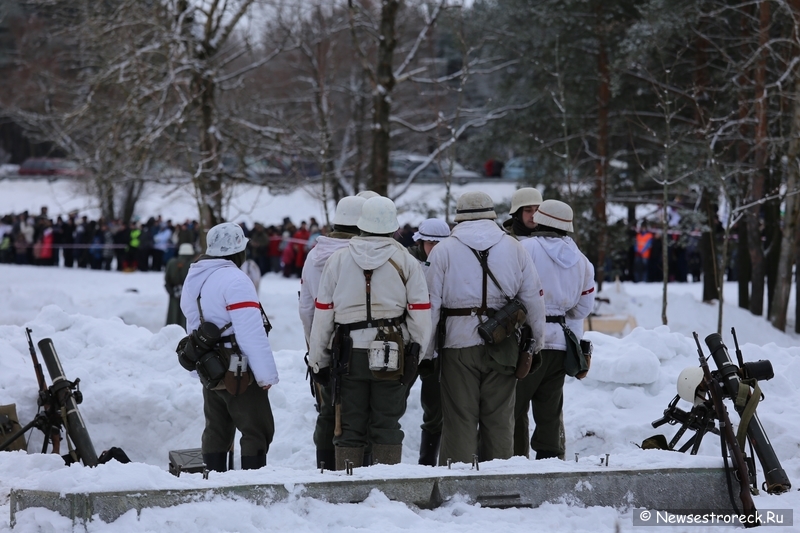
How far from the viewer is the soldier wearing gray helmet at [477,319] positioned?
5.68 m

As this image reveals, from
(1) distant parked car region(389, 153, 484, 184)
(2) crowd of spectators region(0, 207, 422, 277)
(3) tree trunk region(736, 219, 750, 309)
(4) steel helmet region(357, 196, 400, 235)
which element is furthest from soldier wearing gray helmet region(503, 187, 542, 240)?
(2) crowd of spectators region(0, 207, 422, 277)

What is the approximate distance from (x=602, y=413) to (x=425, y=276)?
2643mm

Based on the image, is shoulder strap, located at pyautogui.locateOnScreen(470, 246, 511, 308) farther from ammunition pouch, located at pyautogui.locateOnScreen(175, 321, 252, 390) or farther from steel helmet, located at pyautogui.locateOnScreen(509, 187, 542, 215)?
ammunition pouch, located at pyautogui.locateOnScreen(175, 321, 252, 390)

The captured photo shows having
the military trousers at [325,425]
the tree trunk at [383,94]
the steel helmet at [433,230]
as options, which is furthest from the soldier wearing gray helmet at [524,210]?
the tree trunk at [383,94]

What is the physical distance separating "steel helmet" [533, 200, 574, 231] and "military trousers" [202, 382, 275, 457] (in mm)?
2211

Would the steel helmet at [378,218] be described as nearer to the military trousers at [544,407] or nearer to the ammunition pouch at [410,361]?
the ammunition pouch at [410,361]

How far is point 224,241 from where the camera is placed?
5.76 meters

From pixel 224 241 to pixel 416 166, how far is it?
83.7 feet

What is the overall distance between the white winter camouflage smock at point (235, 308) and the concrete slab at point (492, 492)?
147 cm

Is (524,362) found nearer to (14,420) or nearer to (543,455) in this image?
(543,455)

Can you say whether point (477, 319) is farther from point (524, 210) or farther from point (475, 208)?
point (524, 210)

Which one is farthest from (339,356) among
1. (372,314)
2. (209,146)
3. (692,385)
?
(209,146)

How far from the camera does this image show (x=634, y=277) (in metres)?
21.0

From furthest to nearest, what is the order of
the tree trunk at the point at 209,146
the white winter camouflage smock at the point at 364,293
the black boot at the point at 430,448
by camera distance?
the tree trunk at the point at 209,146 → the black boot at the point at 430,448 → the white winter camouflage smock at the point at 364,293
